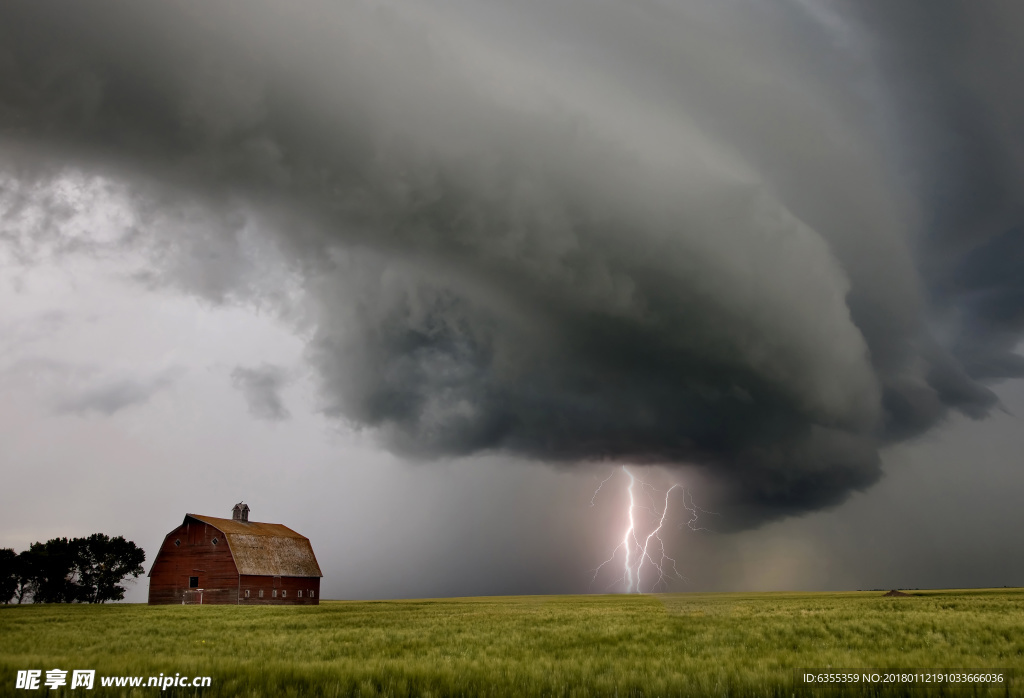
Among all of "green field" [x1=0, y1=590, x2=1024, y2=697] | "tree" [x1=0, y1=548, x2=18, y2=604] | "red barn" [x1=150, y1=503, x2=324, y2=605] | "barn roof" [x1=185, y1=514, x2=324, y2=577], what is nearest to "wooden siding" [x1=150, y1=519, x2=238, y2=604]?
"red barn" [x1=150, y1=503, x2=324, y2=605]

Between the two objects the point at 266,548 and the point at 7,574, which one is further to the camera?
the point at 7,574

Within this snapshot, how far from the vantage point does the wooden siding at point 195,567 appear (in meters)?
64.3

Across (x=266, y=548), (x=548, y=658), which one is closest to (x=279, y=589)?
(x=266, y=548)

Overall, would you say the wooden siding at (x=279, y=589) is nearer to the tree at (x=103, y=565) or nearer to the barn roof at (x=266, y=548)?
the barn roof at (x=266, y=548)

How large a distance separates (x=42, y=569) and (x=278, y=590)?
125ft

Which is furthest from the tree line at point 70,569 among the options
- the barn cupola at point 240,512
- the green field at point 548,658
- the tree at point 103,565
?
the green field at point 548,658

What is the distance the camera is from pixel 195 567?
66.4m

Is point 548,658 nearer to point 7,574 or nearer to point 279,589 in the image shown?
point 279,589

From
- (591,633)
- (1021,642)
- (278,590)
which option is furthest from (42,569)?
(1021,642)

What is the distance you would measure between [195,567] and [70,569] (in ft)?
108

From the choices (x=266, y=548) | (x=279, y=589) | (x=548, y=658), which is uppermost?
(x=548, y=658)

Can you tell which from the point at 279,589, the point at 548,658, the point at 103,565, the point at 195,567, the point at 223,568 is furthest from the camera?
the point at 103,565

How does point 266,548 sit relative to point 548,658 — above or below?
below

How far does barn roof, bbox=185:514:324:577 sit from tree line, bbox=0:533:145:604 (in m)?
27.1
